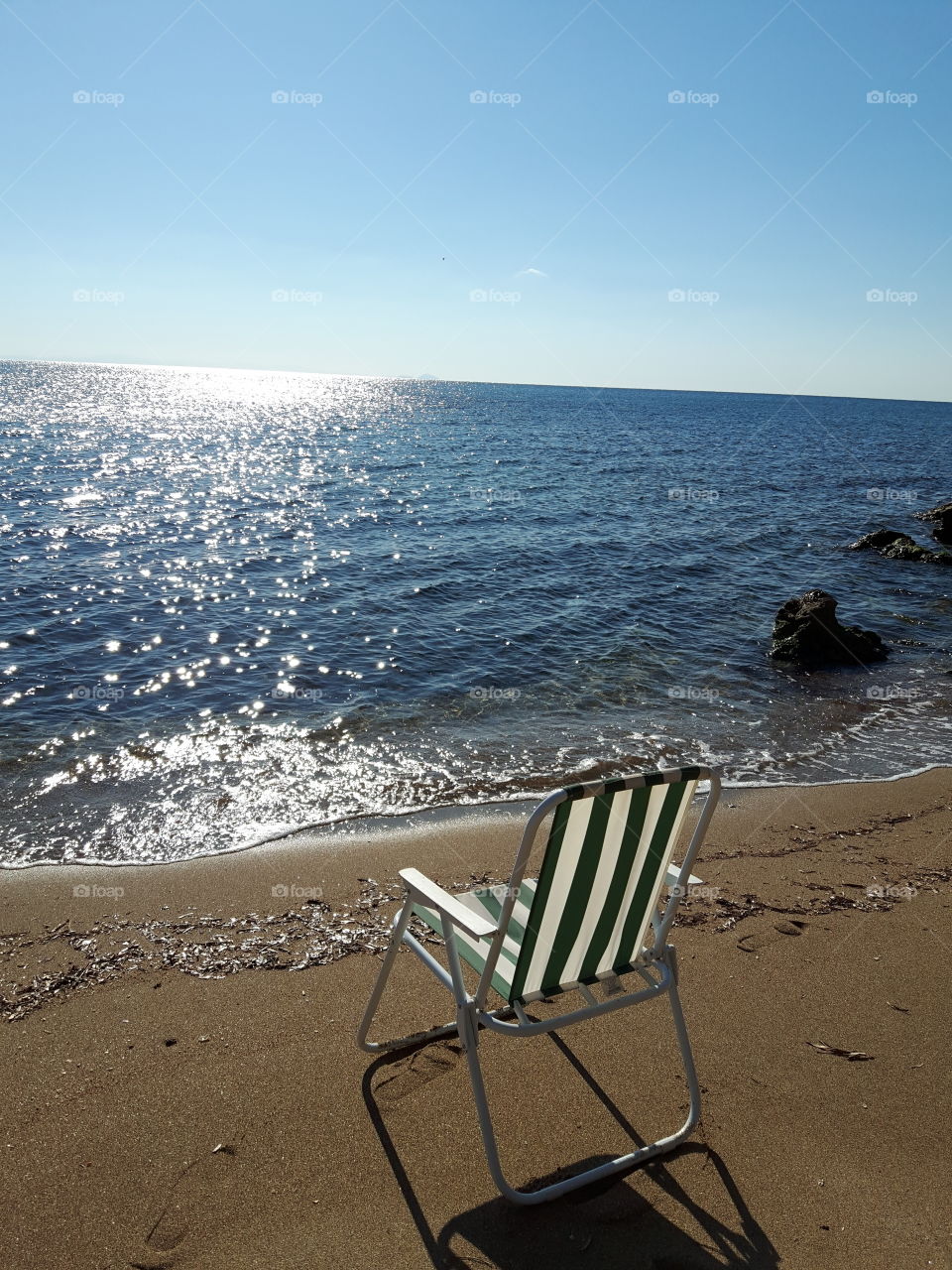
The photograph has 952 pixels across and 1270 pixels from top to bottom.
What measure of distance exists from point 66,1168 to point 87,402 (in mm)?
84150

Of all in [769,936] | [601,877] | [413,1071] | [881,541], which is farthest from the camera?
[881,541]

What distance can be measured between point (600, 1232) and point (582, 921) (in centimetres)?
107

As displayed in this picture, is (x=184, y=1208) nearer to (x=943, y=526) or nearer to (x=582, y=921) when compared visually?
(x=582, y=921)

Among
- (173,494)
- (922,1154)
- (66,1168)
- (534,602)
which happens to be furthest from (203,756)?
(173,494)

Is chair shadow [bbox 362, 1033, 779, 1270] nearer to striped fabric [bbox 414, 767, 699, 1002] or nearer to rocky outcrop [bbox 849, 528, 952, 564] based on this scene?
striped fabric [bbox 414, 767, 699, 1002]

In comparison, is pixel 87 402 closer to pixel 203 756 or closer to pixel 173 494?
pixel 173 494

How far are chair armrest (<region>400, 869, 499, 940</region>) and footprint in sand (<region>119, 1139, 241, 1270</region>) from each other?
127 centimetres

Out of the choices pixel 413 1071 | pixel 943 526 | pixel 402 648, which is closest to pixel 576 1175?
pixel 413 1071

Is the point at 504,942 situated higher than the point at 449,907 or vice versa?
the point at 449,907

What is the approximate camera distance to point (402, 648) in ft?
41.1

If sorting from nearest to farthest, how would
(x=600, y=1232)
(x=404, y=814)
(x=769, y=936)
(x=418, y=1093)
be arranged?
(x=600, y=1232)
(x=418, y=1093)
(x=769, y=936)
(x=404, y=814)

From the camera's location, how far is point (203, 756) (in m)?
8.38

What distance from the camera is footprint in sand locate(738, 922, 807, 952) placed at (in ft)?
15.9

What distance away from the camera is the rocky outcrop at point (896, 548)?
67.9ft
